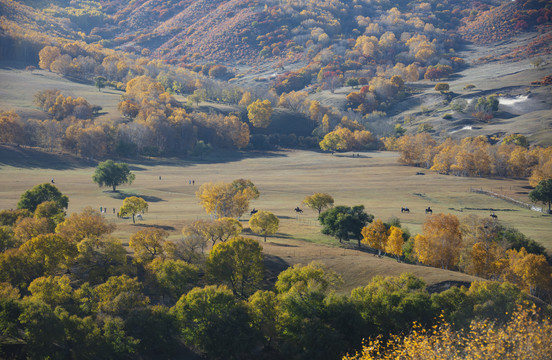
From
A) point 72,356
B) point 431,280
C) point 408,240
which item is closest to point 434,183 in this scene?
point 408,240

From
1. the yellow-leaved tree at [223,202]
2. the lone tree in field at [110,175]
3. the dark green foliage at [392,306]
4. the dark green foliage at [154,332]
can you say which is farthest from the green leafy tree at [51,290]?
the lone tree in field at [110,175]

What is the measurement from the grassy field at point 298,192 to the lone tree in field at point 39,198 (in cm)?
562

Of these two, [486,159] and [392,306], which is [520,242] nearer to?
[392,306]

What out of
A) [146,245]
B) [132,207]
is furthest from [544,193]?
[132,207]

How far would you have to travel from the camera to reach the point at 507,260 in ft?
216

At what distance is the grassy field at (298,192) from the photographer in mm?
67438

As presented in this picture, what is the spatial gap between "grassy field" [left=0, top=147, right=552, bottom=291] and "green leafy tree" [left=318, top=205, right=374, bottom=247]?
6.10ft

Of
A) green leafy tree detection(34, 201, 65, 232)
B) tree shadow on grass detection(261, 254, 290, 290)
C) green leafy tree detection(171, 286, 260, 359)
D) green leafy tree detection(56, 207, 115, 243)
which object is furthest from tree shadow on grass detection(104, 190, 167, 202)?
green leafy tree detection(171, 286, 260, 359)

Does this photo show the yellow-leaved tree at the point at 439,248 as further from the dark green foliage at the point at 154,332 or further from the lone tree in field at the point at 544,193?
the lone tree in field at the point at 544,193

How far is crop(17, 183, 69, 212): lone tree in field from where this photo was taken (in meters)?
81.7

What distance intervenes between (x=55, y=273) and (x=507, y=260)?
64.3 metres

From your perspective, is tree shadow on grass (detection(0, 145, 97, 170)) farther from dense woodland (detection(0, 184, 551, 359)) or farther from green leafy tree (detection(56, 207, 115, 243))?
green leafy tree (detection(56, 207, 115, 243))

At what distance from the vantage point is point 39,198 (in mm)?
82438

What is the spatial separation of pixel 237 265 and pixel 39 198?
156 feet
